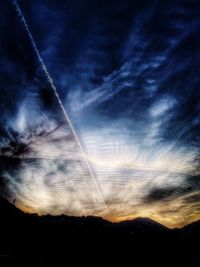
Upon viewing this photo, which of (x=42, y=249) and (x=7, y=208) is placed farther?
(x=7, y=208)

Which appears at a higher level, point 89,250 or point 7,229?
point 7,229

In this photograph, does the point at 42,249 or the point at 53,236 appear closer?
the point at 42,249

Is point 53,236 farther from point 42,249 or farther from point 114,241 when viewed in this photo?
point 114,241

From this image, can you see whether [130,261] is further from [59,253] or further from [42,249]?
[42,249]

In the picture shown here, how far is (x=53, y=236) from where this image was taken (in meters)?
49.2

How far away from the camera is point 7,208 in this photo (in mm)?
67250

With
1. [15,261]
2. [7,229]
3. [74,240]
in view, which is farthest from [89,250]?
[15,261]

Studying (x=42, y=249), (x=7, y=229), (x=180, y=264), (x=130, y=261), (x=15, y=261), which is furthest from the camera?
(x=7, y=229)

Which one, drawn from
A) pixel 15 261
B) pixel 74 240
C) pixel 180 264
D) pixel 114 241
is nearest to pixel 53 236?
pixel 74 240

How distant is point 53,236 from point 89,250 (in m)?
9.96

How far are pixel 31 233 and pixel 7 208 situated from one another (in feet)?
82.5

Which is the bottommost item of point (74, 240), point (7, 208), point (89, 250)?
point (89, 250)

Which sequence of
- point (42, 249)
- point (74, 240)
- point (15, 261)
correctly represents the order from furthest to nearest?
point (74, 240), point (42, 249), point (15, 261)

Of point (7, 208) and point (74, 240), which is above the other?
point (7, 208)
